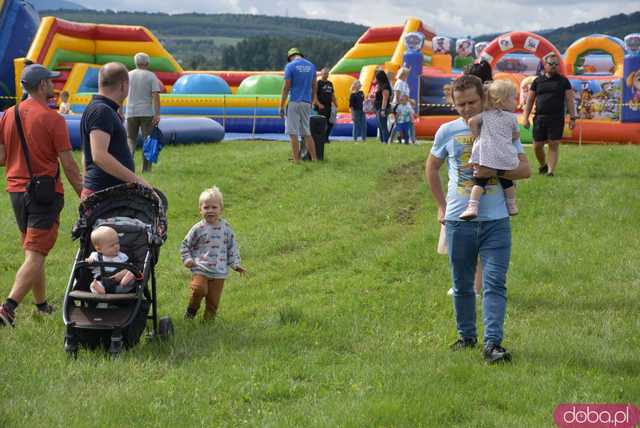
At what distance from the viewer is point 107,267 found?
255 inches

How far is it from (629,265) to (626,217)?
102 inches

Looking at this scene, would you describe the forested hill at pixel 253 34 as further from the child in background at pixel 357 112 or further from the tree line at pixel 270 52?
the child in background at pixel 357 112

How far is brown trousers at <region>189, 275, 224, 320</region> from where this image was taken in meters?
7.27

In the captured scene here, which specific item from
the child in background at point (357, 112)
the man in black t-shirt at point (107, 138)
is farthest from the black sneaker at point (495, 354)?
the child in background at point (357, 112)

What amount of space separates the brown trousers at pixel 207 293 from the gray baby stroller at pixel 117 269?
0.47 m

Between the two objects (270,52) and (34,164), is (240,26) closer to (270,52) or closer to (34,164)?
(270,52)

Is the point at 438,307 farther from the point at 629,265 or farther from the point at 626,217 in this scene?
the point at 626,217

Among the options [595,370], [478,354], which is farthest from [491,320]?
[595,370]

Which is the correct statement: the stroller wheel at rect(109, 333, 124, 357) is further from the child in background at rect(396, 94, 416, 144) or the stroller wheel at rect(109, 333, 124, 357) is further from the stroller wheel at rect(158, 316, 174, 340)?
the child in background at rect(396, 94, 416, 144)

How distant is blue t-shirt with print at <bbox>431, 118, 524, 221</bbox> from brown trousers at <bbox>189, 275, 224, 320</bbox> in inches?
81.7

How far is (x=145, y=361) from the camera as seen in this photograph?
623cm

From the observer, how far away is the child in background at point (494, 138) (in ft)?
20.0

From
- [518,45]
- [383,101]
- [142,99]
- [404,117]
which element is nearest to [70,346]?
[142,99]

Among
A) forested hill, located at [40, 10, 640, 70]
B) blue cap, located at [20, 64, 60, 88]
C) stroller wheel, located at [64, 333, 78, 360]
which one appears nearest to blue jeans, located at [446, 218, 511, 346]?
stroller wheel, located at [64, 333, 78, 360]
